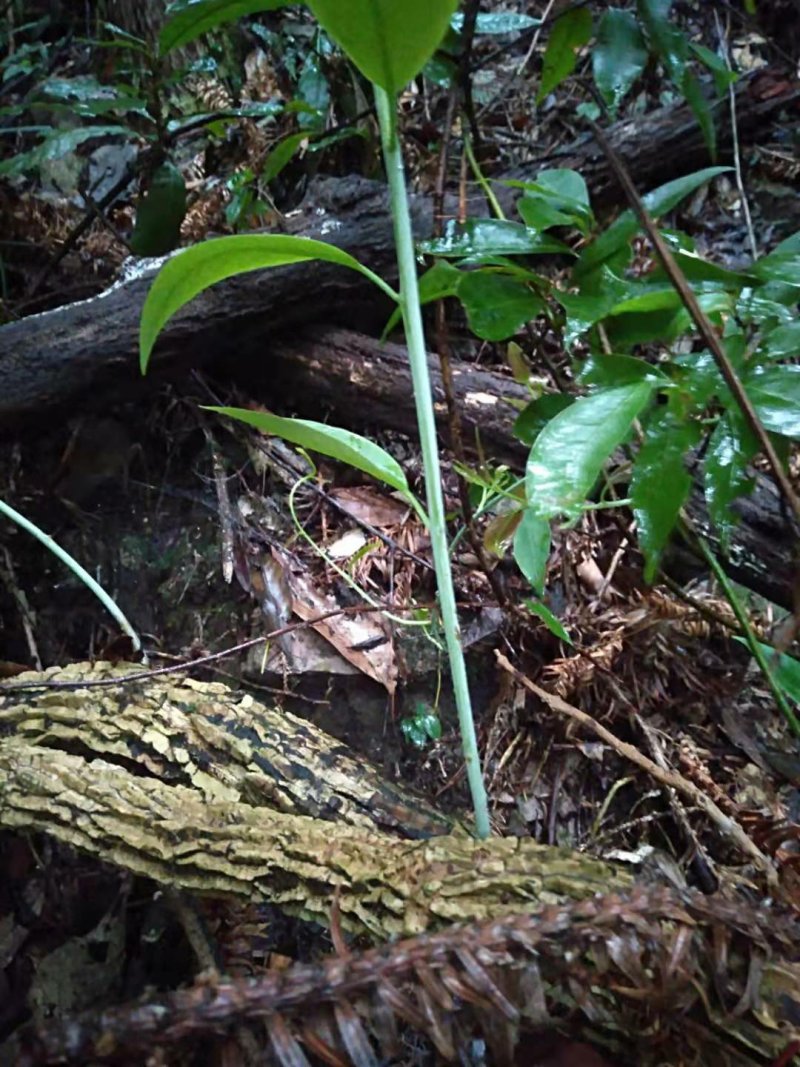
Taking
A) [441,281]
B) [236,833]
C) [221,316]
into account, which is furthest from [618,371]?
[221,316]

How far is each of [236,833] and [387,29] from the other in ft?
2.66

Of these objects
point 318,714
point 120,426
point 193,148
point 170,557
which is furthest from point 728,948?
point 193,148

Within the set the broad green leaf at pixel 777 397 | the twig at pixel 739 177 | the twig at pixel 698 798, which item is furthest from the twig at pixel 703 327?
the twig at pixel 739 177

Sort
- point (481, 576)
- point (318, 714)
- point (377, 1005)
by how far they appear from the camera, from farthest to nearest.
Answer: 1. point (481, 576)
2. point (318, 714)
3. point (377, 1005)

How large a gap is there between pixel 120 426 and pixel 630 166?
4.91 ft

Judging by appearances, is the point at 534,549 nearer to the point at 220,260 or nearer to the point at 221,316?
the point at 220,260

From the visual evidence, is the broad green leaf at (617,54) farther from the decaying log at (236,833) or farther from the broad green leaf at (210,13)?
the decaying log at (236,833)

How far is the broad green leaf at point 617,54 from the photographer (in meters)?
1.12

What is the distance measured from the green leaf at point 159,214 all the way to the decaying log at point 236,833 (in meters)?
1.01

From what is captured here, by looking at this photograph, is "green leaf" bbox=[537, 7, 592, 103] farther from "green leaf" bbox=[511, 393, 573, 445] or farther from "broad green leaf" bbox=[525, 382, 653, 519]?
"broad green leaf" bbox=[525, 382, 653, 519]

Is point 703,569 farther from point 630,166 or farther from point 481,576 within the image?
point 630,166

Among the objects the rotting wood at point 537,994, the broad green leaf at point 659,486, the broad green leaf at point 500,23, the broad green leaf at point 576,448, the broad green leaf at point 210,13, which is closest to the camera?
the rotting wood at point 537,994

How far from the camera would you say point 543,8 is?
2.45 meters

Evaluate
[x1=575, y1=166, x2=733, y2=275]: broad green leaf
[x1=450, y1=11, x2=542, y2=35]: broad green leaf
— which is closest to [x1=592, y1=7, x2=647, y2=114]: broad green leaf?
[x1=450, y1=11, x2=542, y2=35]: broad green leaf
